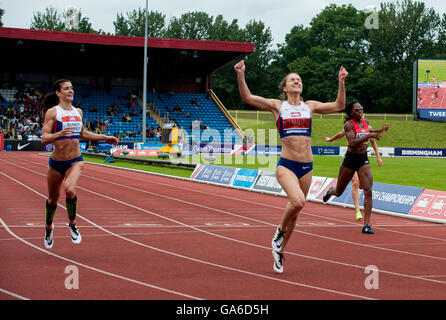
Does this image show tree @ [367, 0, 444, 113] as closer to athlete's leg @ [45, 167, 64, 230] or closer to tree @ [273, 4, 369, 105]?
tree @ [273, 4, 369, 105]

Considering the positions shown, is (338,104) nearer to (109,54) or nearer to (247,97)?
(247,97)

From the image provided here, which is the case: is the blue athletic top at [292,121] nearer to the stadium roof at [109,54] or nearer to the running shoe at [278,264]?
the running shoe at [278,264]

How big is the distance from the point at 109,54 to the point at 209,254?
51.3m

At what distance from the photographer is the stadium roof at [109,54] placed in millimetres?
51844

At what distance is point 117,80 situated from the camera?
64.7 metres

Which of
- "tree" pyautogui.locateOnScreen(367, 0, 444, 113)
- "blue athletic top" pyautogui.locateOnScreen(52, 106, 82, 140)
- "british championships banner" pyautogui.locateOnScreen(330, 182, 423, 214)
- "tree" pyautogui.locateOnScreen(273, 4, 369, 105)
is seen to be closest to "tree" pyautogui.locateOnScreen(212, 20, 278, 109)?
"tree" pyautogui.locateOnScreen(273, 4, 369, 105)

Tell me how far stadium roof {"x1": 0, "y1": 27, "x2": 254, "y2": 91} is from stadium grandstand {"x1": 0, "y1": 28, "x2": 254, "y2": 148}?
70 millimetres

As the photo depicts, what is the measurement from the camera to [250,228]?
1198cm

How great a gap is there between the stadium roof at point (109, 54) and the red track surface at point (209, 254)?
37836 millimetres

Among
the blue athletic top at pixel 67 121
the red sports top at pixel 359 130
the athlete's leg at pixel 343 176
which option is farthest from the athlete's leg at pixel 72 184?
the red sports top at pixel 359 130

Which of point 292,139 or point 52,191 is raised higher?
point 292,139

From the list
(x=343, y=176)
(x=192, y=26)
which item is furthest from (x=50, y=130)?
(x=192, y=26)
